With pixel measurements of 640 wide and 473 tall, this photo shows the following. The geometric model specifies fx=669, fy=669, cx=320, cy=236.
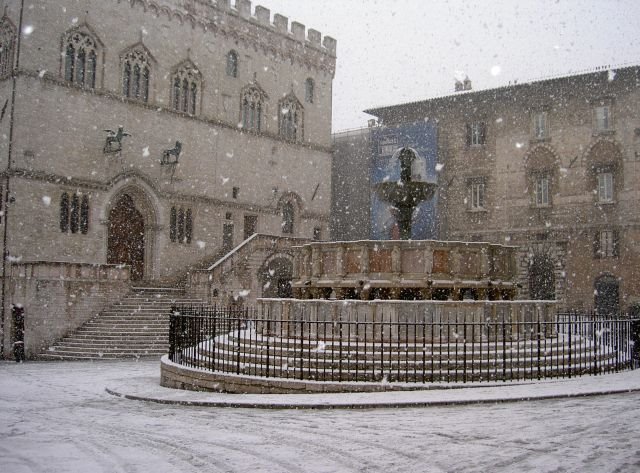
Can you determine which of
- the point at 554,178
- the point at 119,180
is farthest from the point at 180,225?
the point at 554,178

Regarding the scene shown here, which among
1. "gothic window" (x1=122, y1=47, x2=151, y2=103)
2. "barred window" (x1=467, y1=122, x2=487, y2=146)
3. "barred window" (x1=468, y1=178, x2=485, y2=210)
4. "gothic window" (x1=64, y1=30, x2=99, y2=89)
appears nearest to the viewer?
"gothic window" (x1=64, y1=30, x2=99, y2=89)

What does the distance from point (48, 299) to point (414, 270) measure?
13407mm

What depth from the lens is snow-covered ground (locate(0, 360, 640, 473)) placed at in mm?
6215

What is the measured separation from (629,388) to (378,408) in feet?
13.2

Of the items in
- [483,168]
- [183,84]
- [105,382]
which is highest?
[183,84]

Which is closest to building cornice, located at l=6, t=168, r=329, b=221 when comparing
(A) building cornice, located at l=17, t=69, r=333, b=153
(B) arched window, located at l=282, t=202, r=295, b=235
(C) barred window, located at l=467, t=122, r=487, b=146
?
(B) arched window, located at l=282, t=202, r=295, b=235

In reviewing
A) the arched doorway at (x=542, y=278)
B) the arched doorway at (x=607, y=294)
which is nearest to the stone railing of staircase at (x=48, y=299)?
the arched doorway at (x=542, y=278)

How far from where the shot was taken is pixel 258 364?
12.1 metres

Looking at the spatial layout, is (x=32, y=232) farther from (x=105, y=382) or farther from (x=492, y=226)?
(x=492, y=226)

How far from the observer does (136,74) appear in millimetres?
28344

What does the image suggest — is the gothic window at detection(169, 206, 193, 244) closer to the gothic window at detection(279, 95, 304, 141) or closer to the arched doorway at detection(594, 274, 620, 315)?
the gothic window at detection(279, 95, 304, 141)

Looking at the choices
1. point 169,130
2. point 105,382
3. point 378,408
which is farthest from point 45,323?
point 378,408

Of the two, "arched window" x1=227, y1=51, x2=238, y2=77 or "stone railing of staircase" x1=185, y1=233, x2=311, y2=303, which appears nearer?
"stone railing of staircase" x1=185, y1=233, x2=311, y2=303

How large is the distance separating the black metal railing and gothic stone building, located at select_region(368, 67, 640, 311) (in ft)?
58.1
